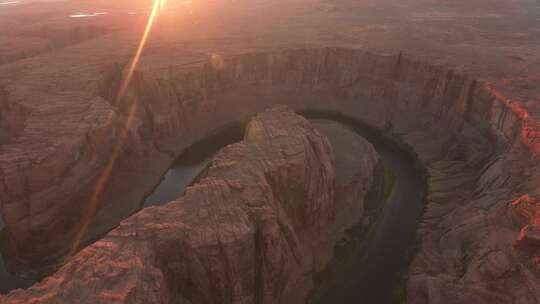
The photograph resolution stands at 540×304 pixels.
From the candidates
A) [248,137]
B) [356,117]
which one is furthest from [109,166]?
[356,117]

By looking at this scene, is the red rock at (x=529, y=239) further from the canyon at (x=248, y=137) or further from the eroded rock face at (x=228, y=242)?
the eroded rock face at (x=228, y=242)

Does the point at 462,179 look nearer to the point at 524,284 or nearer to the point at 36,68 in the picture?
the point at 524,284

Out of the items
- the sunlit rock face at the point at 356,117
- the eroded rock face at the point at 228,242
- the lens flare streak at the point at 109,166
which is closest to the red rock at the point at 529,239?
the sunlit rock face at the point at 356,117

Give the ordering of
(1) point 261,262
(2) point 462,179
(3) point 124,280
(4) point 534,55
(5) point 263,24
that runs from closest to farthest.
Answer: (3) point 124,280 → (1) point 261,262 → (2) point 462,179 → (4) point 534,55 → (5) point 263,24

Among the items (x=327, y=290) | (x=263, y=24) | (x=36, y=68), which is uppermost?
(x=263, y=24)

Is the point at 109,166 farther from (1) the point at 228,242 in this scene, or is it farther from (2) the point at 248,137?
(1) the point at 228,242

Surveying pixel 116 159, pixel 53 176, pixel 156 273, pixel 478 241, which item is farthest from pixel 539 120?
pixel 53 176

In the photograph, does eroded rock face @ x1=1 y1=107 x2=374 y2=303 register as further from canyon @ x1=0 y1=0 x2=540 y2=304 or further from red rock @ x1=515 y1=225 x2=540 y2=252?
red rock @ x1=515 y1=225 x2=540 y2=252
